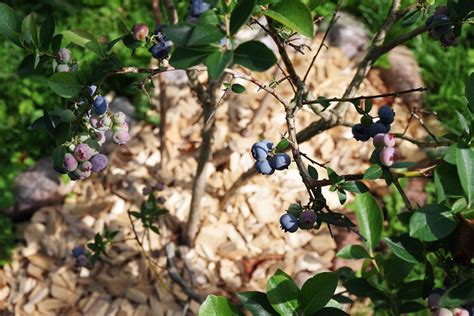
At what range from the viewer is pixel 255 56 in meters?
0.72

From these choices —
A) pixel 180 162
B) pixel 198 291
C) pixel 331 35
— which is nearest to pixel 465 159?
pixel 198 291

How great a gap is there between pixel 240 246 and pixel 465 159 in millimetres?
1376

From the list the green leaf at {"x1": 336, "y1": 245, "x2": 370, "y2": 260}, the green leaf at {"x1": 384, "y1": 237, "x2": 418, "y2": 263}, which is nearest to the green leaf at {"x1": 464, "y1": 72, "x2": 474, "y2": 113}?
the green leaf at {"x1": 384, "y1": 237, "x2": 418, "y2": 263}

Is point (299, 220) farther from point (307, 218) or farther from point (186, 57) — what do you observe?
point (186, 57)

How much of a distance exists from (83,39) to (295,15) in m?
0.35

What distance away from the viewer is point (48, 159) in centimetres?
231

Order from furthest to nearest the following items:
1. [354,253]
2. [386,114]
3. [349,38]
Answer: [349,38] → [354,253] → [386,114]

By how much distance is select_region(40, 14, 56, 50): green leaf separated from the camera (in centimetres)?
92

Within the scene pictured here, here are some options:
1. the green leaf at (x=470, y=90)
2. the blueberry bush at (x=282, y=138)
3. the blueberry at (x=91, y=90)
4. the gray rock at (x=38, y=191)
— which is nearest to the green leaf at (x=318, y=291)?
the blueberry bush at (x=282, y=138)

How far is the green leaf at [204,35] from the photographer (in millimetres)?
685

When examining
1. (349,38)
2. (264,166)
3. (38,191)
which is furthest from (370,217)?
(349,38)

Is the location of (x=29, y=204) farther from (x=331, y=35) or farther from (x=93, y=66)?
(x=331, y=35)

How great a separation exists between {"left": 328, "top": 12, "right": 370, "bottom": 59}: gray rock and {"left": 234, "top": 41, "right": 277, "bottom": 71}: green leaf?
83.2 inches

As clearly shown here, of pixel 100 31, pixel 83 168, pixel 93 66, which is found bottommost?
pixel 100 31
